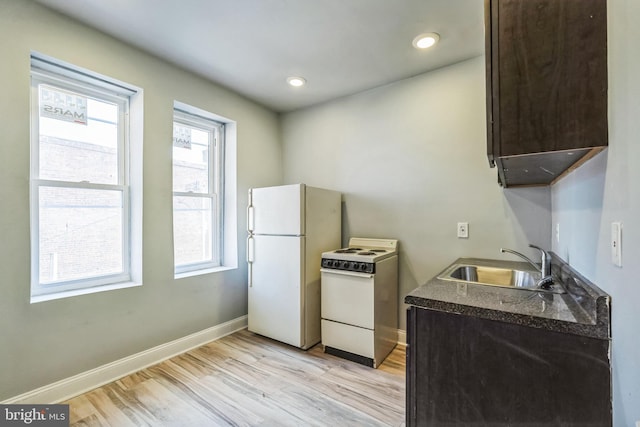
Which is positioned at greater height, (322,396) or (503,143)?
(503,143)

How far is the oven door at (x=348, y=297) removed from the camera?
240 centimetres

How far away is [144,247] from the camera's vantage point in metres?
2.40

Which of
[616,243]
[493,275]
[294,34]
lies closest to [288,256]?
[493,275]

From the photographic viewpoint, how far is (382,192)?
9.71 ft

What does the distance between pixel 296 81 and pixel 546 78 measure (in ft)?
7.48

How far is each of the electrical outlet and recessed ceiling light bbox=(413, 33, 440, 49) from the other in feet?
4.91

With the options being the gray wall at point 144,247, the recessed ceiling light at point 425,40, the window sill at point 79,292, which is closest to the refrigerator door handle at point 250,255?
the gray wall at point 144,247

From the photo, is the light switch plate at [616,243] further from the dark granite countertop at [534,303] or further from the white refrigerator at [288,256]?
the white refrigerator at [288,256]

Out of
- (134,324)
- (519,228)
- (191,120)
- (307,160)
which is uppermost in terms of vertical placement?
(191,120)

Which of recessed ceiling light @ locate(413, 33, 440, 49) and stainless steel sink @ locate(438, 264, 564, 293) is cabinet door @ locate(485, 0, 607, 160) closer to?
stainless steel sink @ locate(438, 264, 564, 293)

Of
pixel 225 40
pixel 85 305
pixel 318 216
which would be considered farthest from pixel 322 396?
pixel 225 40

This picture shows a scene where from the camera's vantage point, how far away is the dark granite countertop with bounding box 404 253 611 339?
0.95m

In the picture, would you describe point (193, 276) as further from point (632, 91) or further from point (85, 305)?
point (632, 91)

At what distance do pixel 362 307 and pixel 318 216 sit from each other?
37.5 inches
